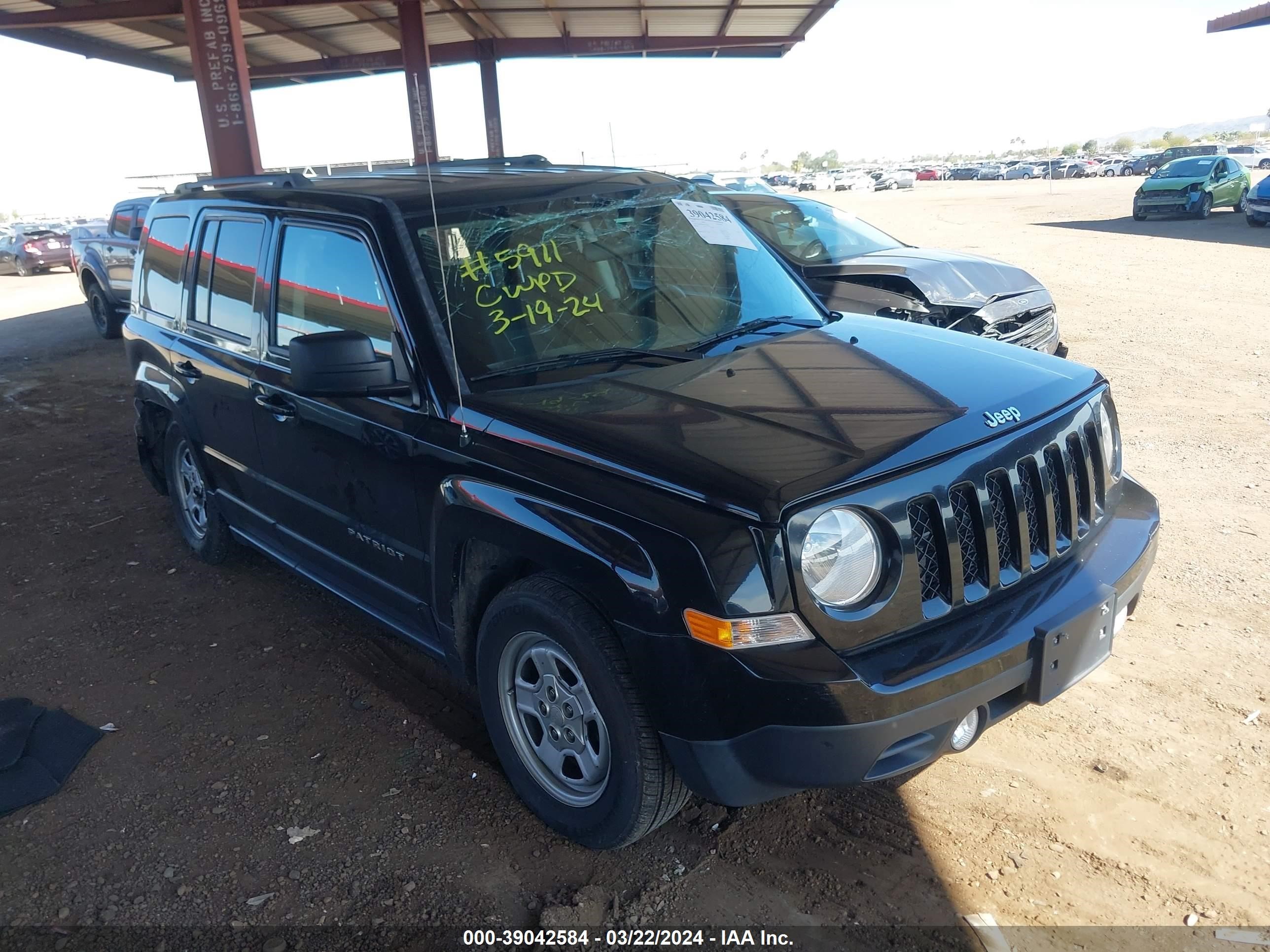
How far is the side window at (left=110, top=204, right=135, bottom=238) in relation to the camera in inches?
525

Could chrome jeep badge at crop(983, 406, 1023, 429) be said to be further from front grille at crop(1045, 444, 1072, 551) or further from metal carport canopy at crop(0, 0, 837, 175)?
metal carport canopy at crop(0, 0, 837, 175)

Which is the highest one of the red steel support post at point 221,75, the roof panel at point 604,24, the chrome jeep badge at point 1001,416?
the roof panel at point 604,24

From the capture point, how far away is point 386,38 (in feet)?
70.4

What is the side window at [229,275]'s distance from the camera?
13.2 ft

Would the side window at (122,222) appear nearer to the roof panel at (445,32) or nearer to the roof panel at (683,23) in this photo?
the roof panel at (445,32)

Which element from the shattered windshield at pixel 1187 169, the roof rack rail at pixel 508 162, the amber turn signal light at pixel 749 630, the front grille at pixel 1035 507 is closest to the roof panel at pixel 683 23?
the shattered windshield at pixel 1187 169

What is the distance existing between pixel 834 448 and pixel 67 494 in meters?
6.29

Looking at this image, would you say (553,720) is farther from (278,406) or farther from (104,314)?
(104,314)

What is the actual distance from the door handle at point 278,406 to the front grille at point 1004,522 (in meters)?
2.50

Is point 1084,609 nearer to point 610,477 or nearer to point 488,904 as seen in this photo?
point 610,477

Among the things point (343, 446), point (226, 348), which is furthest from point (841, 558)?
point (226, 348)

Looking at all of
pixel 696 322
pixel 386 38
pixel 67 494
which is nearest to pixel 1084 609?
pixel 696 322

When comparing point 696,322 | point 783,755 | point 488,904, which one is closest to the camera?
point 783,755

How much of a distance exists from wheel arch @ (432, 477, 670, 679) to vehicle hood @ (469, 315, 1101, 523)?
17 centimetres
